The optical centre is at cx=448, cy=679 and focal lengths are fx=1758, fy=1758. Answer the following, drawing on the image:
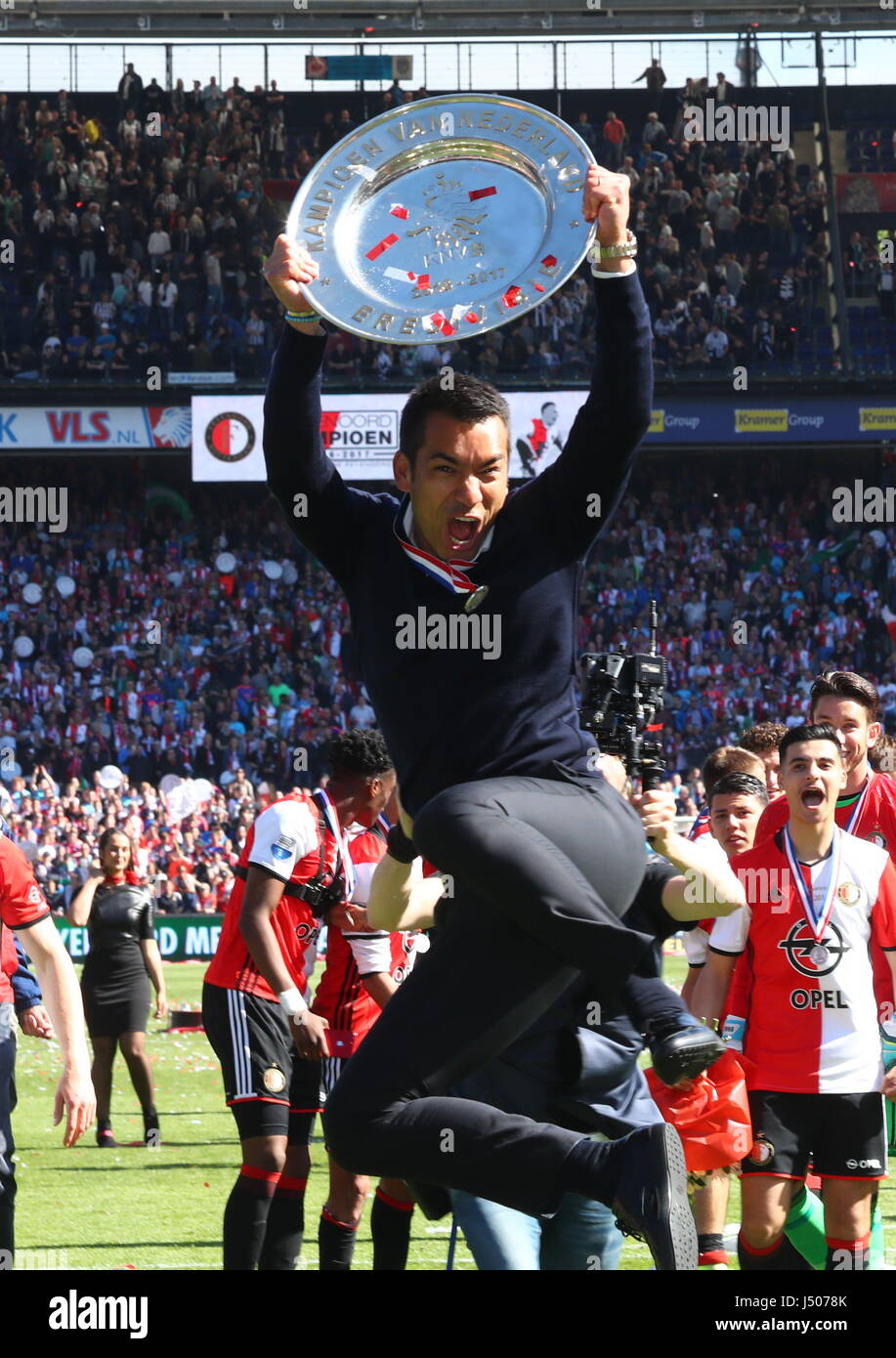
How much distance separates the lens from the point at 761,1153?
236 inches

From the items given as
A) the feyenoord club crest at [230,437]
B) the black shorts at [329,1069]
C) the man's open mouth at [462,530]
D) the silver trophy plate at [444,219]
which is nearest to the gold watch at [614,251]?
the silver trophy plate at [444,219]

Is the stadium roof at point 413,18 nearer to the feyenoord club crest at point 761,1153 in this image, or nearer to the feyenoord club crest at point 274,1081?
the feyenoord club crest at point 274,1081

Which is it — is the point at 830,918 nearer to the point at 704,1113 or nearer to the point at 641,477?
the point at 704,1113

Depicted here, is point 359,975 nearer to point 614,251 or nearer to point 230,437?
point 614,251

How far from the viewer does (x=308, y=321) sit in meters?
3.76

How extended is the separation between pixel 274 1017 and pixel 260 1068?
0.25m

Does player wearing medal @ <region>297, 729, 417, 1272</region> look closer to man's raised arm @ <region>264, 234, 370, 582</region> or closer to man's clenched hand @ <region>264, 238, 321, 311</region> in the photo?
man's raised arm @ <region>264, 234, 370, 582</region>

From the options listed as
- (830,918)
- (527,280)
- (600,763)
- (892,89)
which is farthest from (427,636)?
(892,89)

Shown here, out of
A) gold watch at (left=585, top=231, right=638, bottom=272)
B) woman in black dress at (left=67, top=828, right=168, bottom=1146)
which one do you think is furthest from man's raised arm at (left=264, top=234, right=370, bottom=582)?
woman in black dress at (left=67, top=828, right=168, bottom=1146)

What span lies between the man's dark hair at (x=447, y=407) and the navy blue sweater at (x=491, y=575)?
0.16m

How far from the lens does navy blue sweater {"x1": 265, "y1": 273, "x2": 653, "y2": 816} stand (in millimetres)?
3484

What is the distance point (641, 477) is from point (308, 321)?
32.8 m

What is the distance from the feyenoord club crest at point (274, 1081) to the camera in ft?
21.0
